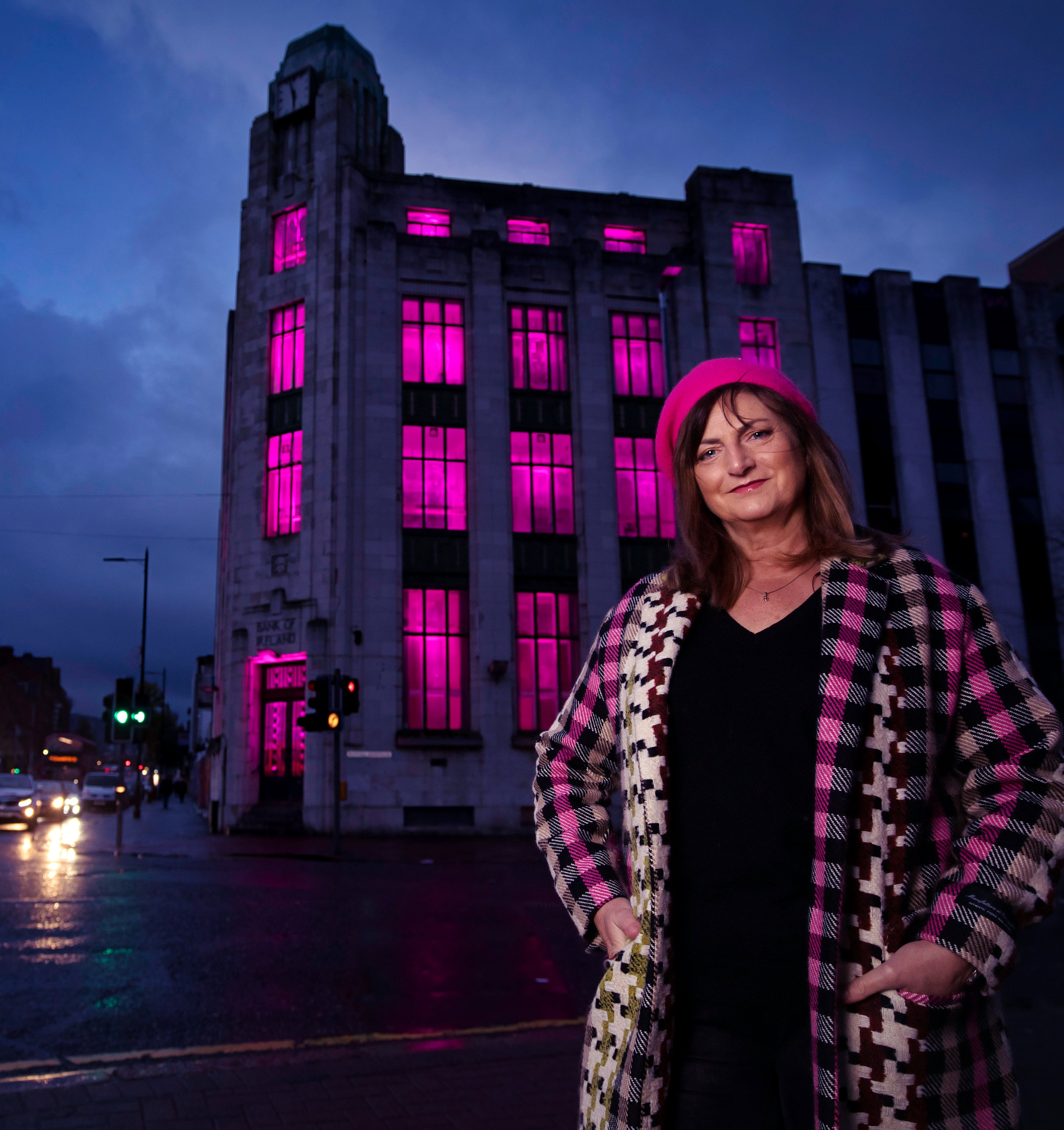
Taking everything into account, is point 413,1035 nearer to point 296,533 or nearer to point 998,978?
point 998,978

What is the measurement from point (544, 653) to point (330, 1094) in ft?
73.0

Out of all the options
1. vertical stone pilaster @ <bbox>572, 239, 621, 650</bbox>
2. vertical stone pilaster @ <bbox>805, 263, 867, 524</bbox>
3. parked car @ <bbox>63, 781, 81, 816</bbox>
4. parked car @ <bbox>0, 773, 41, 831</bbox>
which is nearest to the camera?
vertical stone pilaster @ <bbox>572, 239, 621, 650</bbox>

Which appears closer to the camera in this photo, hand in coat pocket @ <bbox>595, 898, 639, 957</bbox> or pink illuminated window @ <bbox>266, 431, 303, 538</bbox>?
hand in coat pocket @ <bbox>595, 898, 639, 957</bbox>

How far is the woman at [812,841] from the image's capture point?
64.8 inches

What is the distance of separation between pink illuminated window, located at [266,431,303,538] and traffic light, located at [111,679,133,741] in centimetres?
710

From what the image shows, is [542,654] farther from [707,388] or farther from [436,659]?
[707,388]

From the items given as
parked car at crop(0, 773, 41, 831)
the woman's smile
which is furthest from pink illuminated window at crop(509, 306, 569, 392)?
the woman's smile

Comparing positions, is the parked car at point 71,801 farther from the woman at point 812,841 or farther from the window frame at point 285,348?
the woman at point 812,841

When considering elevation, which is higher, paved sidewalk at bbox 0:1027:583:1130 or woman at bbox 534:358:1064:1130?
woman at bbox 534:358:1064:1130

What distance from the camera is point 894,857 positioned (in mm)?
1710

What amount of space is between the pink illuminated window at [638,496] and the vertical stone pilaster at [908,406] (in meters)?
7.78

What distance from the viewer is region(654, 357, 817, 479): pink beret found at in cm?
223

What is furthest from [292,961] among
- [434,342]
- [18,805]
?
[18,805]

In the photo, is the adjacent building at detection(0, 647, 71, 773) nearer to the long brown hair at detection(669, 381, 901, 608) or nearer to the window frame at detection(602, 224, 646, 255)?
the window frame at detection(602, 224, 646, 255)
